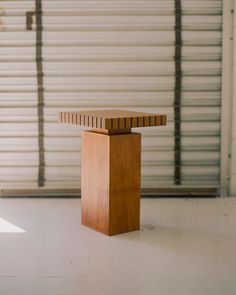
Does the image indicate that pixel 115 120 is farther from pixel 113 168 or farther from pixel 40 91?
pixel 40 91

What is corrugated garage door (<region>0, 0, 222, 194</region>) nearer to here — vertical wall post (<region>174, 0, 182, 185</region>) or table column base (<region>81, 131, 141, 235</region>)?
vertical wall post (<region>174, 0, 182, 185</region>)

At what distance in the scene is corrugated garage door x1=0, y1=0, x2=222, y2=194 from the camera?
5738 mm

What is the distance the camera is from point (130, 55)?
19.0 ft

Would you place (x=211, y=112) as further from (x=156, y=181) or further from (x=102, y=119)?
(x=102, y=119)

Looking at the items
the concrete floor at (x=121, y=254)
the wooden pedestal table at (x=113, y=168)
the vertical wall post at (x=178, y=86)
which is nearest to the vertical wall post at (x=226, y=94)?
the vertical wall post at (x=178, y=86)

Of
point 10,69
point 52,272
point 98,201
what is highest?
point 10,69

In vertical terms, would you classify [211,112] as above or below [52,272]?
above

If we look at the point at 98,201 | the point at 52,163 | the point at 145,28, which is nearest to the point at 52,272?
the point at 98,201

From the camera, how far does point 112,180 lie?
14.2 feet

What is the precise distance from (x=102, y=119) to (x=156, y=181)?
82.1 inches

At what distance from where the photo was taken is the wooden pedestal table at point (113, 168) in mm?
4286

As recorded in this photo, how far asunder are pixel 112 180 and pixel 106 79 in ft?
6.00

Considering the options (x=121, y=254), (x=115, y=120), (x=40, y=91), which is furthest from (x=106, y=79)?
(x=121, y=254)

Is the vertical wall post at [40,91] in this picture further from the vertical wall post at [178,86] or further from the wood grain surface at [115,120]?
the vertical wall post at [178,86]
